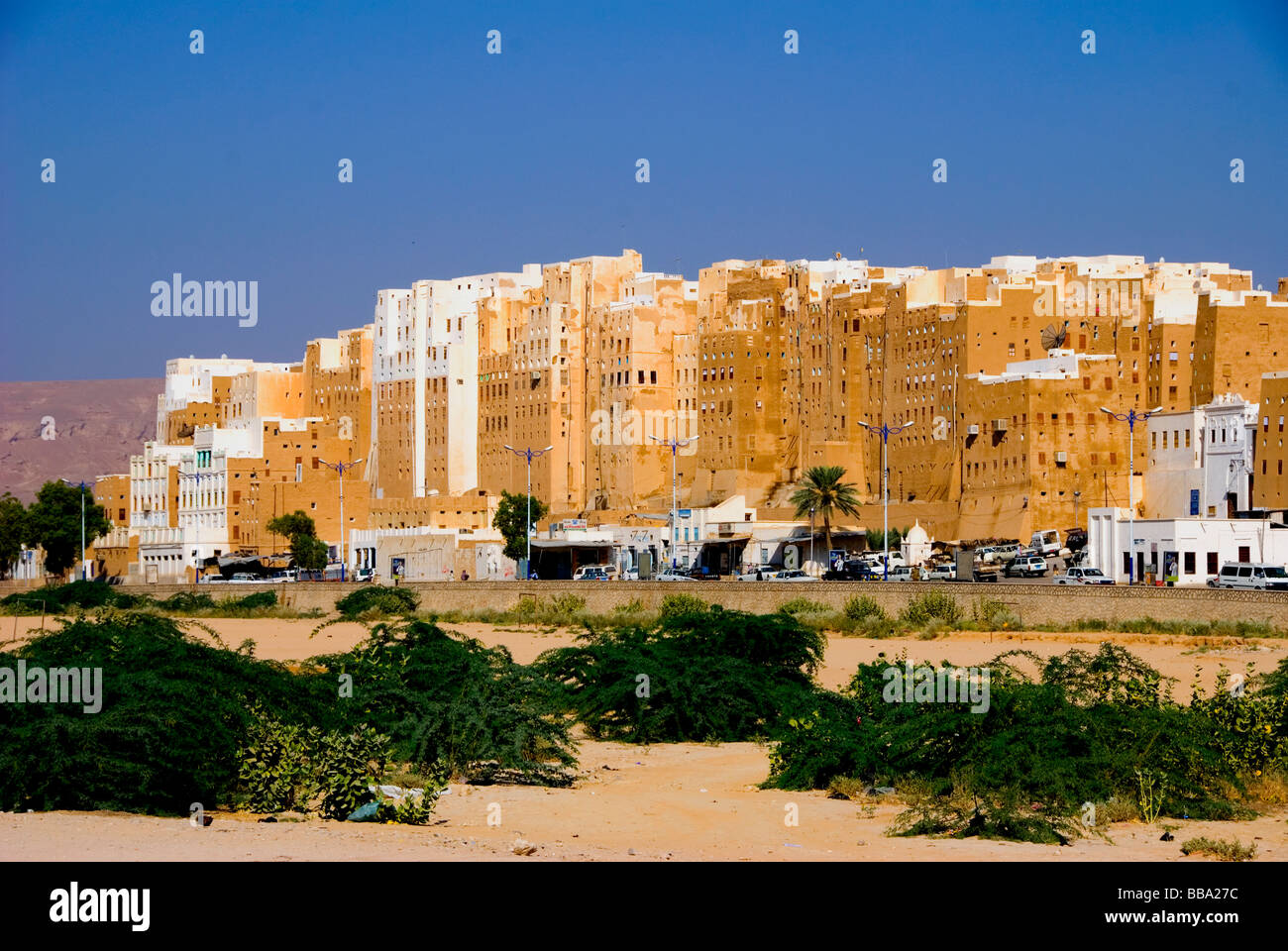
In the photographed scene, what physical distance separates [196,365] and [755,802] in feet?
449

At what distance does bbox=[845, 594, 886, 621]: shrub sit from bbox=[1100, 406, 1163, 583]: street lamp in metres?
17.1

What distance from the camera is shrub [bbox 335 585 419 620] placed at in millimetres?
59000

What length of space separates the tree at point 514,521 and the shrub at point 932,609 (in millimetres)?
42502

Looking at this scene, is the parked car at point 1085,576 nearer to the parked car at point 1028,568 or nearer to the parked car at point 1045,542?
the parked car at point 1028,568

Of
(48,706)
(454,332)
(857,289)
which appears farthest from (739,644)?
(454,332)

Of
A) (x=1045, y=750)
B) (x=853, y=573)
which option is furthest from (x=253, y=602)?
(x=1045, y=750)

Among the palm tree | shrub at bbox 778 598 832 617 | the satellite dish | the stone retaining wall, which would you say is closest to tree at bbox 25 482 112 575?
the stone retaining wall

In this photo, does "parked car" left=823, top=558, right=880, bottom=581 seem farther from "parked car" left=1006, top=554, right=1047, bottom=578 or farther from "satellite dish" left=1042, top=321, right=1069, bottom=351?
"satellite dish" left=1042, top=321, right=1069, bottom=351

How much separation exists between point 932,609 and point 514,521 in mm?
47957

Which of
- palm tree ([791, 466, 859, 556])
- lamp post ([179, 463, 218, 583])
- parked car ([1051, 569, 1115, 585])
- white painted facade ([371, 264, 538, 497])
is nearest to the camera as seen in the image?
parked car ([1051, 569, 1115, 585])

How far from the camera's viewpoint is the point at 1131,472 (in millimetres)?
75188

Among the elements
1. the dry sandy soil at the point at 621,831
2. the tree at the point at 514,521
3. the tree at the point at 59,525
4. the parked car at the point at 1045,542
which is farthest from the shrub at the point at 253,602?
the dry sandy soil at the point at 621,831

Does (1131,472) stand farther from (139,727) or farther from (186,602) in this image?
(139,727)

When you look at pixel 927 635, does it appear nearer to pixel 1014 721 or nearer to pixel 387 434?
pixel 1014 721
